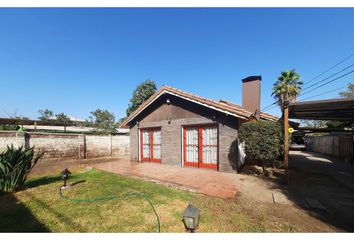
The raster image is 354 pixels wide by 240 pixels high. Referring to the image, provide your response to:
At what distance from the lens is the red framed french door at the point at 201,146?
27.4ft

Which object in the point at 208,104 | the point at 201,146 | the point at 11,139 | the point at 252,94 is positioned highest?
the point at 252,94

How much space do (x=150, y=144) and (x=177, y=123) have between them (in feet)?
9.01

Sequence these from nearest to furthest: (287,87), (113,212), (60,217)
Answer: (60,217) < (113,212) < (287,87)

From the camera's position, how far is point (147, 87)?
31375 mm

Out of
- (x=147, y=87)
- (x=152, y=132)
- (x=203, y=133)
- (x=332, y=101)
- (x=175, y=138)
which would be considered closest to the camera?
(x=332, y=101)

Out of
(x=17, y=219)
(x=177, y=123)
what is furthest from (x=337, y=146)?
(x=17, y=219)

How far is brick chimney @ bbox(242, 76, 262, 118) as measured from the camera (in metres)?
9.74

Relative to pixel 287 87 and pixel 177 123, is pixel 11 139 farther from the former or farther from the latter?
pixel 287 87

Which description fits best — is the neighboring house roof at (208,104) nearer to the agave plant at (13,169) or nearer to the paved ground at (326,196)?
the paved ground at (326,196)

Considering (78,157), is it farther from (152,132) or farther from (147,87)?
(147,87)

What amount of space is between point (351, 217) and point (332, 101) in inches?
150

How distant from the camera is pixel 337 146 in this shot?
14.3 meters
